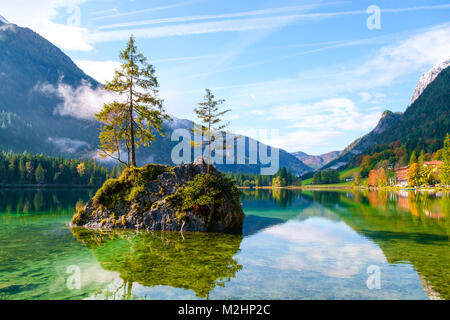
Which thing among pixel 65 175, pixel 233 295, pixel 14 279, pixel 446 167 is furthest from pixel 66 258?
pixel 65 175

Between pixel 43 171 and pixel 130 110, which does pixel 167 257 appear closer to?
pixel 130 110

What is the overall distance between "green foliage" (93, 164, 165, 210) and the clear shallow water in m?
4.85

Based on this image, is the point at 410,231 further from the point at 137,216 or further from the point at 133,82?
the point at 133,82

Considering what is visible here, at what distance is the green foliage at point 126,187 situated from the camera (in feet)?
105

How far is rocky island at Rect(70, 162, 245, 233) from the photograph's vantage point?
97.1ft

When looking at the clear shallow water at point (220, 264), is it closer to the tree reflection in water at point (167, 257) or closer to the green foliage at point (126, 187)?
the tree reflection in water at point (167, 257)

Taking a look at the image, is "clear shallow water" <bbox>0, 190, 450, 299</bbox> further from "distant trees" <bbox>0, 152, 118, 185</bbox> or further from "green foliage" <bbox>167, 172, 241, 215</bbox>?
"distant trees" <bbox>0, 152, 118, 185</bbox>

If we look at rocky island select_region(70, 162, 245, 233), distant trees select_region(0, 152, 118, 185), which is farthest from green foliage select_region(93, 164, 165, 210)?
distant trees select_region(0, 152, 118, 185)

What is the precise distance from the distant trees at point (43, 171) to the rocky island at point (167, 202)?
149 m

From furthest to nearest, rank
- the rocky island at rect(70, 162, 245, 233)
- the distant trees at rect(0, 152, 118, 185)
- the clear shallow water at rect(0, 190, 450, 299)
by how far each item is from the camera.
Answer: the distant trees at rect(0, 152, 118, 185) → the rocky island at rect(70, 162, 245, 233) → the clear shallow water at rect(0, 190, 450, 299)

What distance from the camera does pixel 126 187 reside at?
33.2m

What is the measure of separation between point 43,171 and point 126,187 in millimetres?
151039

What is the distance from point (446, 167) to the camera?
357 feet

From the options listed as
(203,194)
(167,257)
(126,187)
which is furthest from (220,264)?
(126,187)
